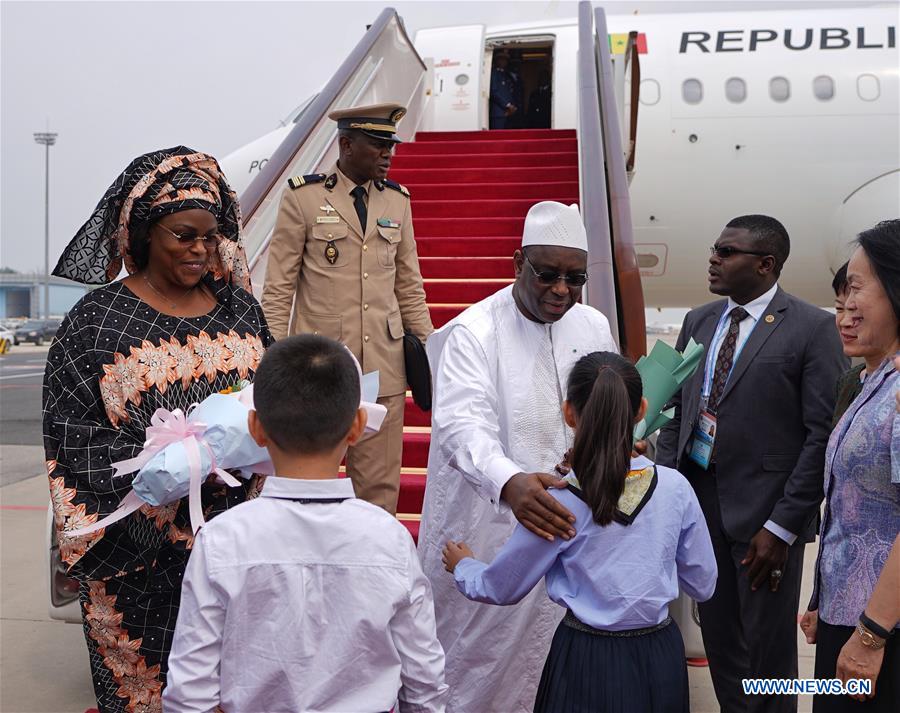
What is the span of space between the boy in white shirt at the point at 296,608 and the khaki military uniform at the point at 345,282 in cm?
195

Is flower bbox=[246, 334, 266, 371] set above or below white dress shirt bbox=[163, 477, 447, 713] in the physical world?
above

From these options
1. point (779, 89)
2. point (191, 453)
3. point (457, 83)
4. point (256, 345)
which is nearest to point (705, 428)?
point (256, 345)

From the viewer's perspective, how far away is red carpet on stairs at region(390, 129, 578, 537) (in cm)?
462

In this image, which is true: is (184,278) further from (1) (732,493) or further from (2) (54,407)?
(1) (732,493)

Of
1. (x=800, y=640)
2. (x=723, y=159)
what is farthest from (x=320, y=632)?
(x=723, y=159)

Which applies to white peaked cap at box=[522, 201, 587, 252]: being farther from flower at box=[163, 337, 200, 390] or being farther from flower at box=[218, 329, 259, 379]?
flower at box=[163, 337, 200, 390]

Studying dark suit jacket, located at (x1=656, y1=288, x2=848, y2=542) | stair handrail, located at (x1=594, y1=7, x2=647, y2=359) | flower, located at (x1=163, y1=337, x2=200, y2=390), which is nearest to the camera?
flower, located at (x1=163, y1=337, x2=200, y2=390)

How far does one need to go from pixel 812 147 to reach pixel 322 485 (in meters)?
8.52

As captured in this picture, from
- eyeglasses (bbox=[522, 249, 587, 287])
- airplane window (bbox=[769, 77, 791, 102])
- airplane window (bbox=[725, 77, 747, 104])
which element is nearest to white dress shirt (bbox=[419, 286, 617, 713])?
eyeglasses (bbox=[522, 249, 587, 287])

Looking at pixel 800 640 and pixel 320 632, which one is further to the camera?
pixel 800 640

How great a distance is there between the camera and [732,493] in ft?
8.96

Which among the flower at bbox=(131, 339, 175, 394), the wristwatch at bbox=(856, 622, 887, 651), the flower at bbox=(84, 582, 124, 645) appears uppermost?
the flower at bbox=(131, 339, 175, 394)

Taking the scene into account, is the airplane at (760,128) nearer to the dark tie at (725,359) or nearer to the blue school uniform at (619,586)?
the dark tie at (725,359)

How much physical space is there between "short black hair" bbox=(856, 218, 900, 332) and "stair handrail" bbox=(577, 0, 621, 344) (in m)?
1.57
